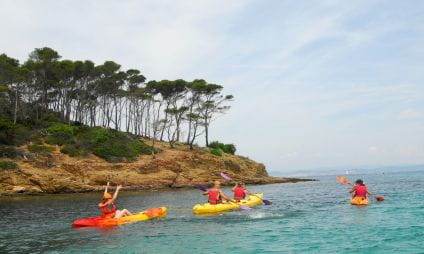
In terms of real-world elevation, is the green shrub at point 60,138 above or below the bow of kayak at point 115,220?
above

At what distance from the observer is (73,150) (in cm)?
4347

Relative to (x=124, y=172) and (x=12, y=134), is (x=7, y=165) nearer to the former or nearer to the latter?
(x=12, y=134)

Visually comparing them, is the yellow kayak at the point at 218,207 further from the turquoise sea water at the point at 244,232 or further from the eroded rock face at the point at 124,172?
the eroded rock face at the point at 124,172

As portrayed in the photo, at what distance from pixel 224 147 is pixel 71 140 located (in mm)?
24354

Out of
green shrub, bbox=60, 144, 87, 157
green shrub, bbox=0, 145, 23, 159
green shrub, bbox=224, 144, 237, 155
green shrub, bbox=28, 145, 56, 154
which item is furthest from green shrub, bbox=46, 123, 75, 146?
green shrub, bbox=224, 144, 237, 155

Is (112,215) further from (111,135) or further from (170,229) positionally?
(111,135)

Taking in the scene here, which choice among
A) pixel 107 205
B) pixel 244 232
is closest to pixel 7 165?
pixel 107 205

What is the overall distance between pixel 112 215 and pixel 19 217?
6920 millimetres

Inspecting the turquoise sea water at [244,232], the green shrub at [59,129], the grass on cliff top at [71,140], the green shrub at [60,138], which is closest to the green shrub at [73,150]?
the grass on cliff top at [71,140]

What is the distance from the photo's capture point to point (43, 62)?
52.0 meters

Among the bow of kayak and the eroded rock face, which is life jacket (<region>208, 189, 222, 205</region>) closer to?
the bow of kayak

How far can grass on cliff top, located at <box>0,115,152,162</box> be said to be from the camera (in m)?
41.7

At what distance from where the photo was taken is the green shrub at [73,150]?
42.9m

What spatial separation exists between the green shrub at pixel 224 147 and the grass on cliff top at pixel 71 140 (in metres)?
13.2
